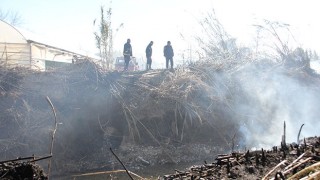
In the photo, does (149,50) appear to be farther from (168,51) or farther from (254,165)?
(254,165)

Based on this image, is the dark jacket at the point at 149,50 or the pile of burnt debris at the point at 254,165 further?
the dark jacket at the point at 149,50

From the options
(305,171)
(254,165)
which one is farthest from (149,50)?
(305,171)

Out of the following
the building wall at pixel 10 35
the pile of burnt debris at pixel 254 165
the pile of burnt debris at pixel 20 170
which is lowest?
the pile of burnt debris at pixel 254 165

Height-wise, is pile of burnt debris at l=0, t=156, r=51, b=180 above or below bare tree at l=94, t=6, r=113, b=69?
below

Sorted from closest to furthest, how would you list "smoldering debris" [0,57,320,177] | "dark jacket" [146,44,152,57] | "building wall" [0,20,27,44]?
"smoldering debris" [0,57,320,177] < "dark jacket" [146,44,152,57] < "building wall" [0,20,27,44]

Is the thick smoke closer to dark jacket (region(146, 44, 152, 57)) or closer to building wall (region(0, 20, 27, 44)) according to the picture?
dark jacket (region(146, 44, 152, 57))

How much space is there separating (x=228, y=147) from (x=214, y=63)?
19.5 feet

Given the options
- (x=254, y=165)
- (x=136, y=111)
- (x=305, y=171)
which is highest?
(x=305, y=171)

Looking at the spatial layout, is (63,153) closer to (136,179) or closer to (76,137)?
(76,137)

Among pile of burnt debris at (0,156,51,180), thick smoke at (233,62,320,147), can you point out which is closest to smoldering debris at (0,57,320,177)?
thick smoke at (233,62,320,147)

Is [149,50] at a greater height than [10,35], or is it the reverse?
[10,35]

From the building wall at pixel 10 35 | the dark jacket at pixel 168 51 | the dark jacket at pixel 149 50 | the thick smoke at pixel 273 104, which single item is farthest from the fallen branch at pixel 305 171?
the building wall at pixel 10 35

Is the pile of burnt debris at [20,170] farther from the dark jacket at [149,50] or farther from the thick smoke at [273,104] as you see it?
the dark jacket at [149,50]

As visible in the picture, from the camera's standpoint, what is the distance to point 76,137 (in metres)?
16.4
